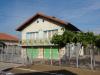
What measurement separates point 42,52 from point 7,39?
23.2 m

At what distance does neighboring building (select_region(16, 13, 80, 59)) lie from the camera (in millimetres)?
35969

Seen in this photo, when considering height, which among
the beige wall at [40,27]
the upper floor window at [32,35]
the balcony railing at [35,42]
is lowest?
the balcony railing at [35,42]

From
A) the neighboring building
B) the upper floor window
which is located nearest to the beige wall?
the neighboring building

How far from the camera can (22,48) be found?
138 feet

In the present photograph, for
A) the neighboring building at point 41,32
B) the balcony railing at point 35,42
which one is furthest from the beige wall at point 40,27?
the balcony railing at point 35,42

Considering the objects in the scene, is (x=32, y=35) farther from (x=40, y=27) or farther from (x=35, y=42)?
(x=40, y=27)

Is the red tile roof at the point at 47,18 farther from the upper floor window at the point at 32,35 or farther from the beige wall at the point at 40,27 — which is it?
the upper floor window at the point at 32,35

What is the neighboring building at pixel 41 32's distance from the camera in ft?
118

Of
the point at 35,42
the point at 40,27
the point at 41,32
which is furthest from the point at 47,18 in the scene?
the point at 35,42

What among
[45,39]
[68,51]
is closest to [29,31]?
[45,39]

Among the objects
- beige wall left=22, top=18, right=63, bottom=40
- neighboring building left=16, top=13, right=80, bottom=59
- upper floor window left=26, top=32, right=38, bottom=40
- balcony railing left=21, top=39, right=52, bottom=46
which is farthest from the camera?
upper floor window left=26, top=32, right=38, bottom=40

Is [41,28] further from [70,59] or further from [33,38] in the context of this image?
[70,59]

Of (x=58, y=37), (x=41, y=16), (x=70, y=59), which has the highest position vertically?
(x=41, y=16)

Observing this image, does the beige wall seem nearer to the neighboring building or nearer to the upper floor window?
the neighboring building
